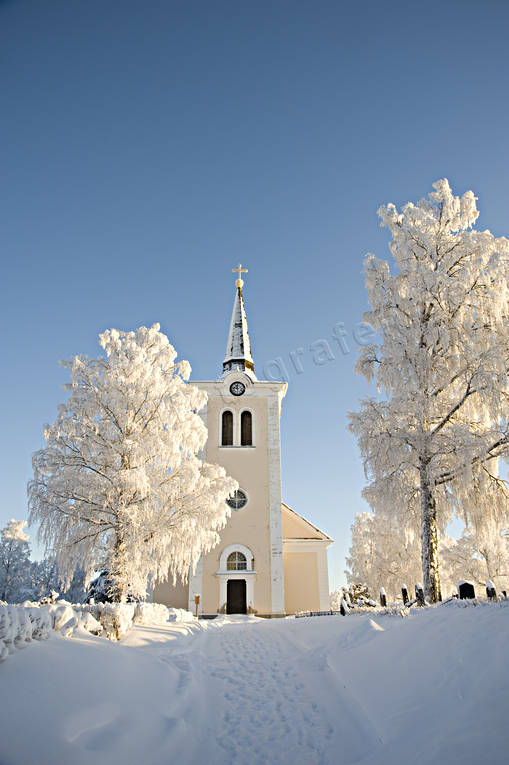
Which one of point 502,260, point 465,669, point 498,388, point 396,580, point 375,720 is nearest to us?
point 465,669

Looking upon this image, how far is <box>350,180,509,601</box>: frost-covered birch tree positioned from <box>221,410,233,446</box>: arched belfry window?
1320 cm

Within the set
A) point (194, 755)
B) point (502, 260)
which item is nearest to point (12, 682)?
point (194, 755)

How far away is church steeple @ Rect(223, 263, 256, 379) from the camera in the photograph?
29000mm

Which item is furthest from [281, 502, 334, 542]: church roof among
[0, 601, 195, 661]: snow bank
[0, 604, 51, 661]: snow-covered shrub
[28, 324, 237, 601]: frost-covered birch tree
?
[0, 604, 51, 661]: snow-covered shrub

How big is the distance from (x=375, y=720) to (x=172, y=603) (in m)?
20.9

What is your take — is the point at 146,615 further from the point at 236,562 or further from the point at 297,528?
the point at 297,528

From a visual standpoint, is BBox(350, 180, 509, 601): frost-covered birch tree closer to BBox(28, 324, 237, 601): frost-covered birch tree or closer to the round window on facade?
BBox(28, 324, 237, 601): frost-covered birch tree

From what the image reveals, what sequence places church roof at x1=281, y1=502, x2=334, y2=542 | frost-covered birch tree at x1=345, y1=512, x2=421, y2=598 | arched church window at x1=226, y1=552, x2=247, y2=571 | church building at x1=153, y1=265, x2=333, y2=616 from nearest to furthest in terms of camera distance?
church building at x1=153, y1=265, x2=333, y2=616
arched church window at x1=226, y1=552, x2=247, y2=571
church roof at x1=281, y1=502, x2=334, y2=542
frost-covered birch tree at x1=345, y1=512, x2=421, y2=598

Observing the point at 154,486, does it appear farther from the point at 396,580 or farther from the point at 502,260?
the point at 396,580

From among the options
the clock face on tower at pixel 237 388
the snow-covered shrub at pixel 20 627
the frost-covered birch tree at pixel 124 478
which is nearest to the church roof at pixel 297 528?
the clock face on tower at pixel 237 388

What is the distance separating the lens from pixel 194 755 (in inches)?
175

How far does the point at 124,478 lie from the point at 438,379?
29.8ft

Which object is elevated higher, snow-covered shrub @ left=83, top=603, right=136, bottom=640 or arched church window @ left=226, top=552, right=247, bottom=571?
arched church window @ left=226, top=552, right=247, bottom=571

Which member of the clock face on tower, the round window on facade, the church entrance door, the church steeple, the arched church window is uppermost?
the church steeple
